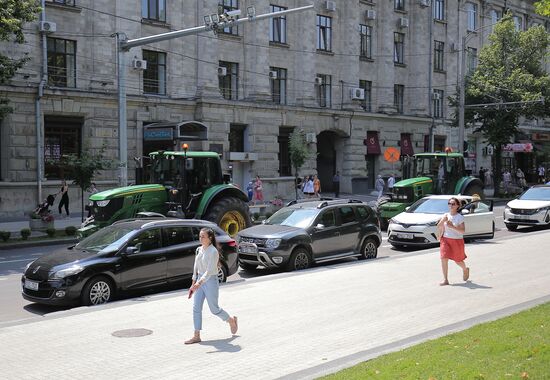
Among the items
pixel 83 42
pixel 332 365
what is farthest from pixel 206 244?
pixel 83 42

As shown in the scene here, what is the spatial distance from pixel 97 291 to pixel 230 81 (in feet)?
89.5

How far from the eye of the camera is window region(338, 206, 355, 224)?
16.6m

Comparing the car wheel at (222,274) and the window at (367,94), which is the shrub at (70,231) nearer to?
the car wheel at (222,274)

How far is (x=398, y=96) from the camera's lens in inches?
1941

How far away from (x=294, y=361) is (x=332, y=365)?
501mm

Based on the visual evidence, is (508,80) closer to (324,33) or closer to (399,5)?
(399,5)

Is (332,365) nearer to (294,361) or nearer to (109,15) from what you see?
(294,361)

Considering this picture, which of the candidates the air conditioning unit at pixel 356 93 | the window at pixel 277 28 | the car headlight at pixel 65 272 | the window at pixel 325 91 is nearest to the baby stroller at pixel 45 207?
the car headlight at pixel 65 272

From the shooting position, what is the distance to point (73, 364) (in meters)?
7.56

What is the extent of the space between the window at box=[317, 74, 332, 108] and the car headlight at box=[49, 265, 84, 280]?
32892mm

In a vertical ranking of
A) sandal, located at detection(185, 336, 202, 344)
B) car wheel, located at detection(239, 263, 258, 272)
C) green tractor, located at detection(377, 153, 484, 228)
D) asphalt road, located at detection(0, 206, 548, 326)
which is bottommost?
asphalt road, located at detection(0, 206, 548, 326)

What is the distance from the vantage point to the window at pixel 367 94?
150ft

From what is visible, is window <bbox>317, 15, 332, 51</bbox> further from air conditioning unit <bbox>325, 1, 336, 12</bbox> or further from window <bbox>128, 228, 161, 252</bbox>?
window <bbox>128, 228, 161, 252</bbox>

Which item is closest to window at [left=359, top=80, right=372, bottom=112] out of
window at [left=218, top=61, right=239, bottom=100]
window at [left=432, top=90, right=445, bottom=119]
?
window at [left=432, top=90, right=445, bottom=119]
